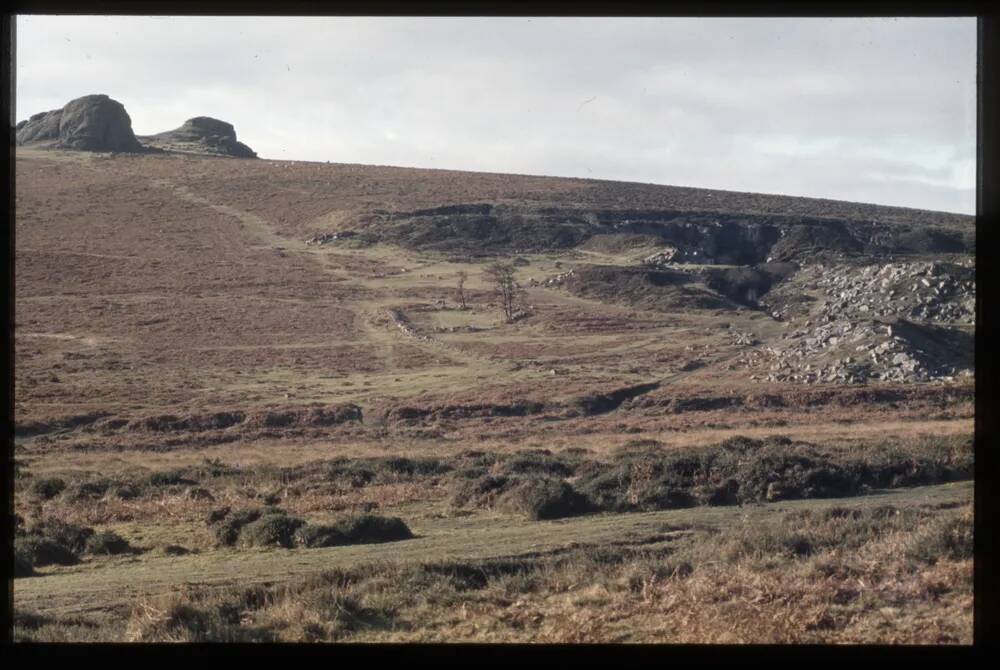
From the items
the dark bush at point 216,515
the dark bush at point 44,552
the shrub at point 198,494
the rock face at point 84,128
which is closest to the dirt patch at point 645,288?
the shrub at point 198,494

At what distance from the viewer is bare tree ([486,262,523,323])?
133 feet

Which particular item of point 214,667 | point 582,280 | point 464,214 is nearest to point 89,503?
point 214,667

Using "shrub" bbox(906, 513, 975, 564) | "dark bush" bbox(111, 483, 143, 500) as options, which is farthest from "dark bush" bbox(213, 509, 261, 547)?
"shrub" bbox(906, 513, 975, 564)

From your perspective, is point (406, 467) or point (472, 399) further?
point (472, 399)

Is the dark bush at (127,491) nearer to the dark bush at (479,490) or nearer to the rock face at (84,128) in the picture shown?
the dark bush at (479,490)

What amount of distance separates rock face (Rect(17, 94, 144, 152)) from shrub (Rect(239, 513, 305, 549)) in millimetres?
57089

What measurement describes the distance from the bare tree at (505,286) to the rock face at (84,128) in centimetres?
3285

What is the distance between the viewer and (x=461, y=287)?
42.0 metres

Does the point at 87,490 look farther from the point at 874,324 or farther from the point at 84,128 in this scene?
the point at 84,128

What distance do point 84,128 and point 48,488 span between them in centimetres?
5312

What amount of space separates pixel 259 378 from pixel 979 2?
30225mm

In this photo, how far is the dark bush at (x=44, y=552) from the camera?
1048cm

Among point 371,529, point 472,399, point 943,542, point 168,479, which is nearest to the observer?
point 943,542

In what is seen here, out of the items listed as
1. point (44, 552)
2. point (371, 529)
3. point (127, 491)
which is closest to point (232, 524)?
point (371, 529)
